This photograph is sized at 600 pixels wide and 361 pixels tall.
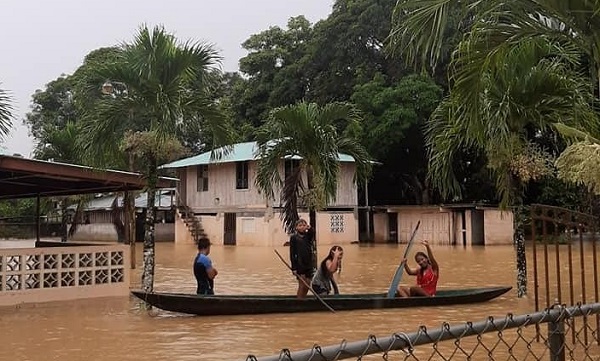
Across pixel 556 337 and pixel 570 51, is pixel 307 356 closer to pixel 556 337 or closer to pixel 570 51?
pixel 556 337

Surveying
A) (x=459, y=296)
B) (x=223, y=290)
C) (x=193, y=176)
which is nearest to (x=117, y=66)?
(x=223, y=290)

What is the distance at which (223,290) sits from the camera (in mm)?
15039

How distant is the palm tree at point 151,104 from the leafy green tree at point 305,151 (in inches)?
147

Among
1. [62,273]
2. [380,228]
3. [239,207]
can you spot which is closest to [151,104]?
[62,273]

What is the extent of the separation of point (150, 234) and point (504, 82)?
6606mm

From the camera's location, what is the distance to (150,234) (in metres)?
12.1

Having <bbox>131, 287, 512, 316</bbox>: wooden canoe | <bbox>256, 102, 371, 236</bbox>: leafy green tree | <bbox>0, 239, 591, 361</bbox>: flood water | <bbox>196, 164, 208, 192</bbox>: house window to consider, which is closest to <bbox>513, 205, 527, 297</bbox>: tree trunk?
<bbox>0, 239, 591, 361</bbox>: flood water

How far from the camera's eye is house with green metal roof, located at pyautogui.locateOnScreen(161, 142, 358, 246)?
106 feet

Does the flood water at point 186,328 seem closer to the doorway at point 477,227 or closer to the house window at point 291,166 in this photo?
the house window at point 291,166

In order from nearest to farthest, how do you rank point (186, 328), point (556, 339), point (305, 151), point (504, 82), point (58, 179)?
point (556, 339), point (186, 328), point (504, 82), point (58, 179), point (305, 151)

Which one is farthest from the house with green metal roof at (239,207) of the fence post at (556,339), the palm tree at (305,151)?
the fence post at (556,339)

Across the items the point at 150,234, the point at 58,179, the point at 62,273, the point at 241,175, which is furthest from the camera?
the point at 241,175

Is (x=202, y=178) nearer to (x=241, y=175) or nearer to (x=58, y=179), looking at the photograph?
(x=241, y=175)

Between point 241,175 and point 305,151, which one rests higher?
point 241,175
